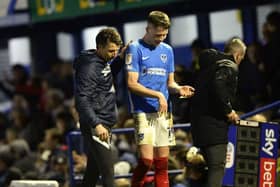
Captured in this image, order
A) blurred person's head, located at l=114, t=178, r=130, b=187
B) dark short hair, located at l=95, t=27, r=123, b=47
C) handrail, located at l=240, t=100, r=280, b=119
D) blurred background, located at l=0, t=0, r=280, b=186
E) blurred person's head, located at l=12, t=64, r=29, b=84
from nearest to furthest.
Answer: dark short hair, located at l=95, t=27, r=123, b=47
handrail, located at l=240, t=100, r=280, b=119
blurred person's head, located at l=114, t=178, r=130, b=187
blurred background, located at l=0, t=0, r=280, b=186
blurred person's head, located at l=12, t=64, r=29, b=84

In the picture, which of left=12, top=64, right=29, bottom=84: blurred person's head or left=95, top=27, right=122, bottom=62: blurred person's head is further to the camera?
left=12, top=64, right=29, bottom=84: blurred person's head

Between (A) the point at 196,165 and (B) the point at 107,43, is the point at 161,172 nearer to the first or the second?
(A) the point at 196,165

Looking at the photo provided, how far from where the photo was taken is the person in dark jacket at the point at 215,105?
34.1ft

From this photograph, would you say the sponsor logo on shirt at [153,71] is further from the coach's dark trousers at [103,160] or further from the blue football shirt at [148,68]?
the coach's dark trousers at [103,160]

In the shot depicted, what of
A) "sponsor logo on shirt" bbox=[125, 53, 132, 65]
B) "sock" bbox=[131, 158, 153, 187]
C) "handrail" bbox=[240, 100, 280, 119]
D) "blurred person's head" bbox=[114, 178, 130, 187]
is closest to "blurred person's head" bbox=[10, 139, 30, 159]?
"blurred person's head" bbox=[114, 178, 130, 187]

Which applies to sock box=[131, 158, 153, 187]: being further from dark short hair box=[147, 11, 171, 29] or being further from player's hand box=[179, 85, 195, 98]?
dark short hair box=[147, 11, 171, 29]

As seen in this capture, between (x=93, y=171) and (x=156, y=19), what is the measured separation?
165 centimetres

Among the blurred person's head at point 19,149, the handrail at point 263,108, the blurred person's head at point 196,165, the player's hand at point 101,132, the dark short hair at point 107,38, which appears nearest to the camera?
the player's hand at point 101,132

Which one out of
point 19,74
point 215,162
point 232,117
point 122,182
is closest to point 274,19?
point 122,182

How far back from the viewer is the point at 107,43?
10047 mm

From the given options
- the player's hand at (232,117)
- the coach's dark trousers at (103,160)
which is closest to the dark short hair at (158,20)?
the player's hand at (232,117)

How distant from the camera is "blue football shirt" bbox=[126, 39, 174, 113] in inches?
402

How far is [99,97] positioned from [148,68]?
1.90 ft

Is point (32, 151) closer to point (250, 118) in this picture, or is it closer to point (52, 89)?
point (52, 89)
